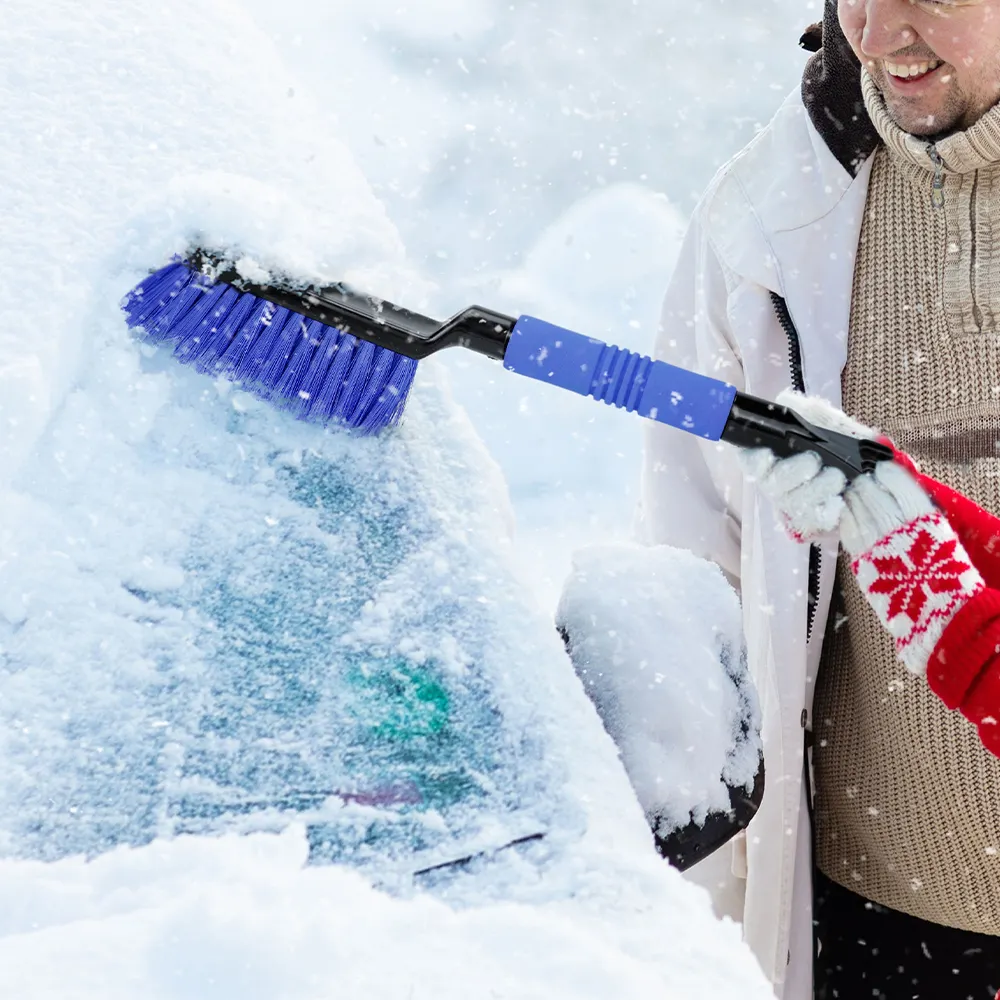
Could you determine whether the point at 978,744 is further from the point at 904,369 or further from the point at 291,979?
the point at 291,979

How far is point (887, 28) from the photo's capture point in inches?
58.3

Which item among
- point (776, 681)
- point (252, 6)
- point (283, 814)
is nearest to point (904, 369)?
point (776, 681)

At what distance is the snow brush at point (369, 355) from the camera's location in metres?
1.20

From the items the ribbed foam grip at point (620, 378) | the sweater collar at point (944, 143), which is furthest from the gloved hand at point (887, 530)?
the sweater collar at point (944, 143)

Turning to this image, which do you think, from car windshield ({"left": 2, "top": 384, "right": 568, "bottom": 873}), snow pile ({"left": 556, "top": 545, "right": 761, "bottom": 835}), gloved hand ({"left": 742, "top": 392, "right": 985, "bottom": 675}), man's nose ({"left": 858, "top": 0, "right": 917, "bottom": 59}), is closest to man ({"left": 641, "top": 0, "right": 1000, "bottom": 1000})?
man's nose ({"left": 858, "top": 0, "right": 917, "bottom": 59})

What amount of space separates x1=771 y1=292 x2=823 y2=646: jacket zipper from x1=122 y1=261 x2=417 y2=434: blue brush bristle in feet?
2.39

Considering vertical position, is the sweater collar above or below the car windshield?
above

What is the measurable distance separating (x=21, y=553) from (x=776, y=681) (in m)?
1.18

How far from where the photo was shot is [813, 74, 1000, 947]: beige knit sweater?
158 cm

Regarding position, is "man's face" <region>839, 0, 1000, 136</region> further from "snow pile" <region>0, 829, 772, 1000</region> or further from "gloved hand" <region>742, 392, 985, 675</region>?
"snow pile" <region>0, 829, 772, 1000</region>

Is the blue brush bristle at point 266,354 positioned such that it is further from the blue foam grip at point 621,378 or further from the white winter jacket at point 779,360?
the white winter jacket at point 779,360

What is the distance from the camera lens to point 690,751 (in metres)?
1.01

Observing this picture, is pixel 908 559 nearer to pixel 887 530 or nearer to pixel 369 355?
pixel 887 530

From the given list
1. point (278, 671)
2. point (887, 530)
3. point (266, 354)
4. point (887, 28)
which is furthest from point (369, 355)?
point (887, 28)
